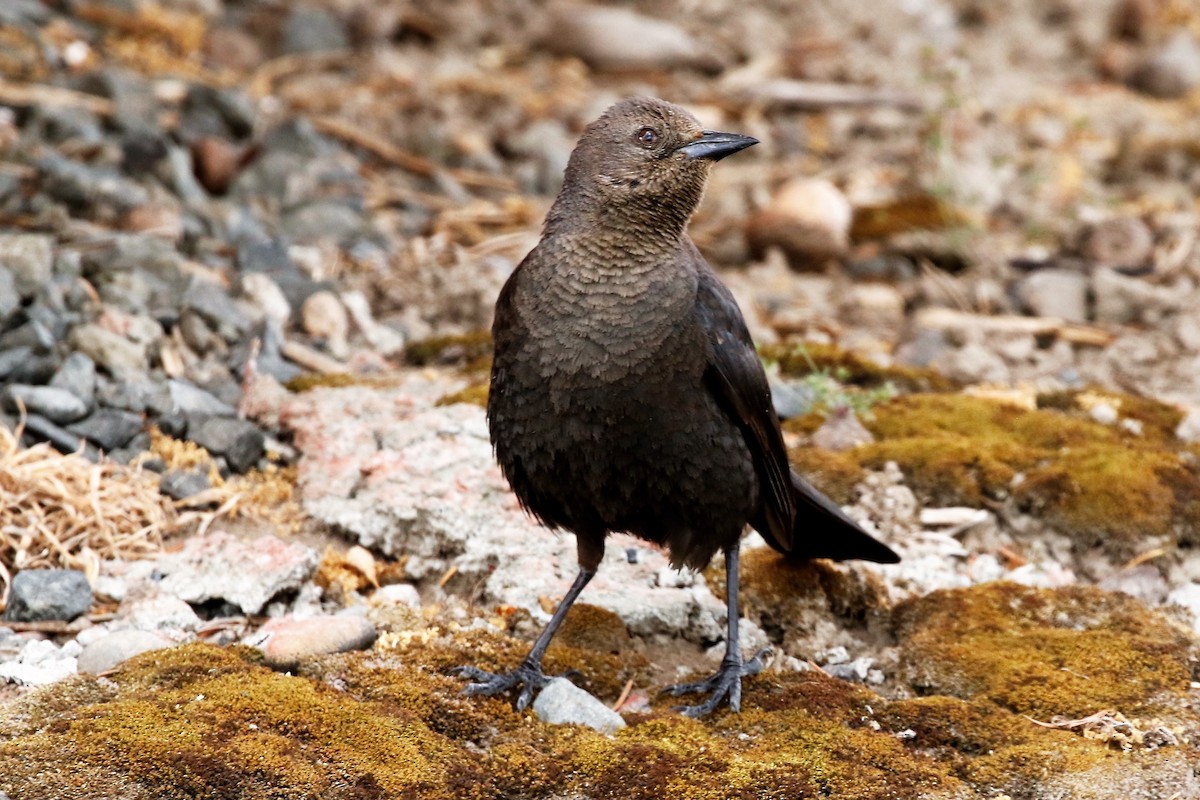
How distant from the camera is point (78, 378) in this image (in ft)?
16.8

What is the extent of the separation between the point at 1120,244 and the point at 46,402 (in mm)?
5870

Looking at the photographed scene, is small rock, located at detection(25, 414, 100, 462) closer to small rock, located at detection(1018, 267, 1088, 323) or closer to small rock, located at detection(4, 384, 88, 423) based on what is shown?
small rock, located at detection(4, 384, 88, 423)

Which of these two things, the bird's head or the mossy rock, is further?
the mossy rock

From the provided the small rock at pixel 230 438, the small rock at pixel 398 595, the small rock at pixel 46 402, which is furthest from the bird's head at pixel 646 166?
the small rock at pixel 46 402

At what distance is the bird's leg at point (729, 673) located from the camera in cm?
396

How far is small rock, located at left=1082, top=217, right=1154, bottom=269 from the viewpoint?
26.6 ft

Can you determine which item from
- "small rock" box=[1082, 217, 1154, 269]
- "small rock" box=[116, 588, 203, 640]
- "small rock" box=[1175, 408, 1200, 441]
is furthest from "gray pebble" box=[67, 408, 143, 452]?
"small rock" box=[1082, 217, 1154, 269]

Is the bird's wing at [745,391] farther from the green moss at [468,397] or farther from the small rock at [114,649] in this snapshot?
the small rock at [114,649]

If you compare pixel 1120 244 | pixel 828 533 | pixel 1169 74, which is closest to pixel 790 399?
pixel 828 533

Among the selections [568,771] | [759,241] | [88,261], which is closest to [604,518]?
[568,771]

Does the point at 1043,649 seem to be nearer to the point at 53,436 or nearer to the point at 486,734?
the point at 486,734

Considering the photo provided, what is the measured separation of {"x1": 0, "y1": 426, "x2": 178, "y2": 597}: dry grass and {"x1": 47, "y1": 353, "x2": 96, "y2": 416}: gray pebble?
0.33 metres

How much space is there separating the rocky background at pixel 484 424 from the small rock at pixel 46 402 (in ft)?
0.04

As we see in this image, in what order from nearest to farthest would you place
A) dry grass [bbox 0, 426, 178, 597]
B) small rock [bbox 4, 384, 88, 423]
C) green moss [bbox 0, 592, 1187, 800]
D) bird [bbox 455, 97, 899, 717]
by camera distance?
green moss [bbox 0, 592, 1187, 800], bird [bbox 455, 97, 899, 717], dry grass [bbox 0, 426, 178, 597], small rock [bbox 4, 384, 88, 423]
